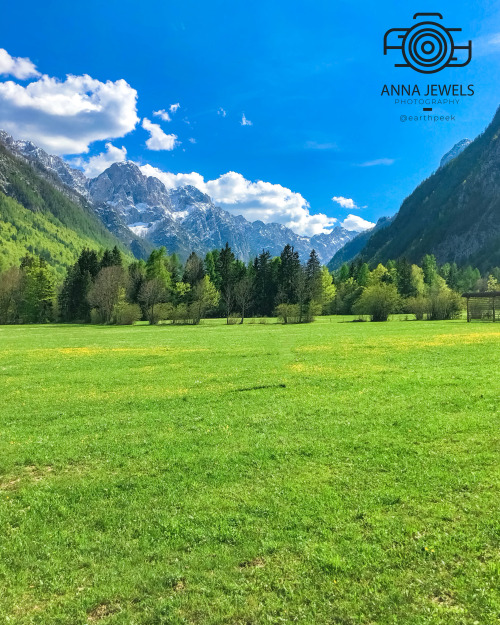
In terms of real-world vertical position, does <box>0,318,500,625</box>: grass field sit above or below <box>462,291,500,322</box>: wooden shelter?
below

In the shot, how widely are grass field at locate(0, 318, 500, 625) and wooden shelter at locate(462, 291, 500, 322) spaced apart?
189 ft

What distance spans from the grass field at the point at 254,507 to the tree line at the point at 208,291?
70292 mm

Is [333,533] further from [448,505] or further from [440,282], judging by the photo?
[440,282]

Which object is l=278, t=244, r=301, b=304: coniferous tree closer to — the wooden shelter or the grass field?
the wooden shelter

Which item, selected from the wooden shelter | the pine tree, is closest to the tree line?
the pine tree

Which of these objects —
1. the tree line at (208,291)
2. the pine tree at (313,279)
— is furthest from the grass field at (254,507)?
the pine tree at (313,279)

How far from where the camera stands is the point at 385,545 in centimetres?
702

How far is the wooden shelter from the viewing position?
6725 centimetres

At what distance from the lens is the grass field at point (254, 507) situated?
5918 millimetres

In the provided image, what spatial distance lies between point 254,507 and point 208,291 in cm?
8933

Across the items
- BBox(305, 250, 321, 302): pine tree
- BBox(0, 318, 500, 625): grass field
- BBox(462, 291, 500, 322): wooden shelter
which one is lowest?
BBox(0, 318, 500, 625): grass field

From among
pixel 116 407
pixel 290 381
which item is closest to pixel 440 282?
pixel 290 381

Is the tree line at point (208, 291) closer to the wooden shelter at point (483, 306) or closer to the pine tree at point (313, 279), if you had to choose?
the pine tree at point (313, 279)

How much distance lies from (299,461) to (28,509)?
7344 millimetres
